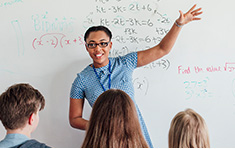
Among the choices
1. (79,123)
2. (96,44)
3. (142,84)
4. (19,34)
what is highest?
(19,34)

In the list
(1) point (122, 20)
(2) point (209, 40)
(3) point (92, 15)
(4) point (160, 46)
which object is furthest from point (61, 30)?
(2) point (209, 40)

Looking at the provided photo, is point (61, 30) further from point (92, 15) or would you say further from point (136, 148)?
point (136, 148)

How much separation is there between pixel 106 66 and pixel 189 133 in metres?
0.73

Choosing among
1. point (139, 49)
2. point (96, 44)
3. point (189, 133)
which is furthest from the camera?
point (139, 49)

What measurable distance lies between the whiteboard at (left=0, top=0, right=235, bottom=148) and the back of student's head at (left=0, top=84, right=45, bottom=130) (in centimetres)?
65

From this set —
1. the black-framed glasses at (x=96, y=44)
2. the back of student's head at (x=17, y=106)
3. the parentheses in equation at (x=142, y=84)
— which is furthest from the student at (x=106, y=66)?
the back of student's head at (x=17, y=106)

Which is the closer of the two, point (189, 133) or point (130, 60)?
point (189, 133)

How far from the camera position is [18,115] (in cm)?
110

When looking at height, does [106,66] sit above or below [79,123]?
above

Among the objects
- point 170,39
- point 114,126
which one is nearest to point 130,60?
point 170,39

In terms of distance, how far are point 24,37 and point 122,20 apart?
655 mm

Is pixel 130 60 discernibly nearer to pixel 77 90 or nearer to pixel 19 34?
pixel 77 90

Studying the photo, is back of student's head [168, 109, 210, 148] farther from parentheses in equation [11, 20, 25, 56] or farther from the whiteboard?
parentheses in equation [11, 20, 25, 56]

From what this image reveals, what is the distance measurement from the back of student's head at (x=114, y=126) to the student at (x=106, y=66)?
1.56 ft
